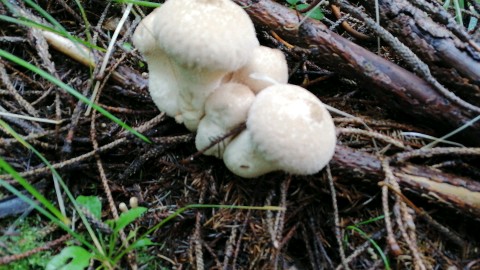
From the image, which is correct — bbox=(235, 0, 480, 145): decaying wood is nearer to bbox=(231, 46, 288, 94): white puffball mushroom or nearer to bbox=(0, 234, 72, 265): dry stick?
bbox=(231, 46, 288, 94): white puffball mushroom

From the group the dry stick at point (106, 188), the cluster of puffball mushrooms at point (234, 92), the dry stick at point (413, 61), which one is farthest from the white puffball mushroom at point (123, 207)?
the dry stick at point (413, 61)

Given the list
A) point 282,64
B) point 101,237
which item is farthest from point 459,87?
point 101,237

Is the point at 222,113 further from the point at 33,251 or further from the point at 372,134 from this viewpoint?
the point at 33,251

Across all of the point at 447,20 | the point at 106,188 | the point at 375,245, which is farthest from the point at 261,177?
the point at 447,20

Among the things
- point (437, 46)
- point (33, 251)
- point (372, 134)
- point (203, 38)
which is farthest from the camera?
point (437, 46)

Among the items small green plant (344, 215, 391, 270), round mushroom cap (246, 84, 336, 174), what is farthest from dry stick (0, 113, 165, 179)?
small green plant (344, 215, 391, 270)

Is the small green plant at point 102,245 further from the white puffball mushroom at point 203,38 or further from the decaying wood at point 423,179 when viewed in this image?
the decaying wood at point 423,179
